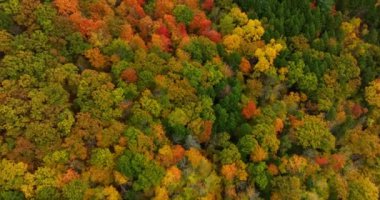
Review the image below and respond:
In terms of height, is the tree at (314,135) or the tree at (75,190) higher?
the tree at (314,135)

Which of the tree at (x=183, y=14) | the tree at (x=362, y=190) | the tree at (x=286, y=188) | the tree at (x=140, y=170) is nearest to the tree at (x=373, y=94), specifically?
the tree at (x=362, y=190)

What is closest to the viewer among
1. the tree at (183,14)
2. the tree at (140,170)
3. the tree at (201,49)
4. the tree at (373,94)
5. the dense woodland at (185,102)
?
the tree at (140,170)

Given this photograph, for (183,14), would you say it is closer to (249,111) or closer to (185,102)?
(185,102)

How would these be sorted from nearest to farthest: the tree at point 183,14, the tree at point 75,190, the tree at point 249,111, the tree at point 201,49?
the tree at point 75,190 < the tree at point 249,111 < the tree at point 201,49 < the tree at point 183,14

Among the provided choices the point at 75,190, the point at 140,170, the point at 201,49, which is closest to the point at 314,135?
the point at 201,49

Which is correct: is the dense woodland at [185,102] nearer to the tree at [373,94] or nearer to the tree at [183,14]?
the tree at [183,14]

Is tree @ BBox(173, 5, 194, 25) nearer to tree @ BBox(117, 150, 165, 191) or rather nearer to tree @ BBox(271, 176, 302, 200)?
tree @ BBox(117, 150, 165, 191)

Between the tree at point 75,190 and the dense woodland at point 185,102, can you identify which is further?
the dense woodland at point 185,102

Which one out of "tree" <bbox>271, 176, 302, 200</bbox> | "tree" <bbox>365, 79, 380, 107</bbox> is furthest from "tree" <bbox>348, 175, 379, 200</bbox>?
"tree" <bbox>365, 79, 380, 107</bbox>
